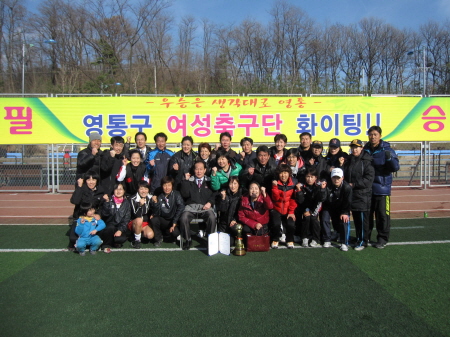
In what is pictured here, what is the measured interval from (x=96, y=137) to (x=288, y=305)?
14.3ft

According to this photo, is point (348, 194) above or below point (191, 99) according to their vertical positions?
below

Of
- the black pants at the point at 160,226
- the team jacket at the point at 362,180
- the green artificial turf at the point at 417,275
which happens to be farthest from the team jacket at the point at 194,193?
the green artificial turf at the point at 417,275

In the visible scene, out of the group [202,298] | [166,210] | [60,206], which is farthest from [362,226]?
[60,206]

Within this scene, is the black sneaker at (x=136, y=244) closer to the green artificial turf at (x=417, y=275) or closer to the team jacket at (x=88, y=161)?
the team jacket at (x=88, y=161)

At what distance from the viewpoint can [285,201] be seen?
5.69 meters

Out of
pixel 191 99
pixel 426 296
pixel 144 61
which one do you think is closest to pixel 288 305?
pixel 426 296

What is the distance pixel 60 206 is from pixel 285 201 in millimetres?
6414

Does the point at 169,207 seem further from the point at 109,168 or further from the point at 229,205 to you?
the point at 109,168

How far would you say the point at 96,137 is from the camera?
6.19 m

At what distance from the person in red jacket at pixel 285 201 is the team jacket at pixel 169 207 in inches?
60.3

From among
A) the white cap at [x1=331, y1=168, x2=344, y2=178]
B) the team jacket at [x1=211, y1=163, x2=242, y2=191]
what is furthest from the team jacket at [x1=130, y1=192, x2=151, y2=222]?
the white cap at [x1=331, y1=168, x2=344, y2=178]

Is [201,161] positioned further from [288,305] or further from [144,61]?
[144,61]

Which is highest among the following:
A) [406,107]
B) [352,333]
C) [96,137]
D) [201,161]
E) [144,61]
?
[144,61]

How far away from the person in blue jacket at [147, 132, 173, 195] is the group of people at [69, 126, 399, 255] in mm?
42
